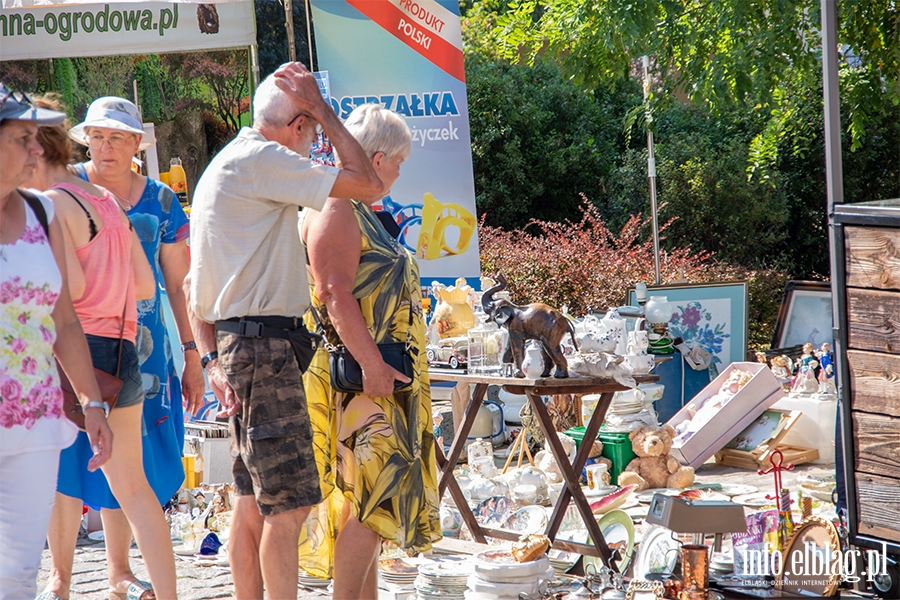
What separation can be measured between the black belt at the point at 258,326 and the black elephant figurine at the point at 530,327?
144 centimetres

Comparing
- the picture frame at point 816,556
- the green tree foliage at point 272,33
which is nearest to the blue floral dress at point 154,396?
the picture frame at point 816,556

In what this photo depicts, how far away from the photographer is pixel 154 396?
10.3ft

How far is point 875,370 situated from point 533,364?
1.25 metres

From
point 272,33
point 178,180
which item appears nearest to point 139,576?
point 178,180

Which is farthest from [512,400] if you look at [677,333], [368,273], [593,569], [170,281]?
[368,273]

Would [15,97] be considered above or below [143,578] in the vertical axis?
above

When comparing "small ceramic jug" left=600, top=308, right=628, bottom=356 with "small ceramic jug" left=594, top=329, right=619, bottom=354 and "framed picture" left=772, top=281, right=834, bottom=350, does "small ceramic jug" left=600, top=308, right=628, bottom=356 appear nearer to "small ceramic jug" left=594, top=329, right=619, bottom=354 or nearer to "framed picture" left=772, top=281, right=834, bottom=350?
"small ceramic jug" left=594, top=329, right=619, bottom=354

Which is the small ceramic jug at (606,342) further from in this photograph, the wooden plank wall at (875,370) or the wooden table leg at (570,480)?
the wooden plank wall at (875,370)

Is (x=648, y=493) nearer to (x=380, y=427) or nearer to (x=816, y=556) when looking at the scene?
(x=816, y=556)

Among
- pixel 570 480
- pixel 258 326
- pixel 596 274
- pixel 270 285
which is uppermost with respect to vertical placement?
pixel 596 274

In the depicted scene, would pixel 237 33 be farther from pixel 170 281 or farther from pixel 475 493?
pixel 475 493

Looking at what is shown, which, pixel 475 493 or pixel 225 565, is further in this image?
pixel 475 493

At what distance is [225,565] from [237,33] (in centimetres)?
310

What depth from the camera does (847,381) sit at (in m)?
3.07
